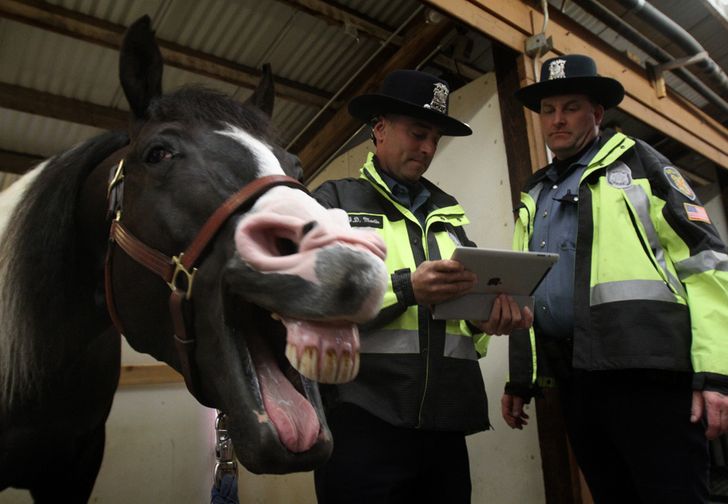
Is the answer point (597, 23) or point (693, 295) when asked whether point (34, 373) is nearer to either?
point (693, 295)

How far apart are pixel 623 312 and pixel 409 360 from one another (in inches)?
25.6

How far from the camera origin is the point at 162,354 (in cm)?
96

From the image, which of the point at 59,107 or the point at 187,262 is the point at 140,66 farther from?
the point at 59,107

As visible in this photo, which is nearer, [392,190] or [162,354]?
[162,354]

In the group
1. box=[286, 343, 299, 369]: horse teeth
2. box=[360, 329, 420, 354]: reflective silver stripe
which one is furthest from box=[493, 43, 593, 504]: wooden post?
box=[286, 343, 299, 369]: horse teeth

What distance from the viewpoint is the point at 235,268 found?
742 mm

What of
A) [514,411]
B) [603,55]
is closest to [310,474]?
[514,411]

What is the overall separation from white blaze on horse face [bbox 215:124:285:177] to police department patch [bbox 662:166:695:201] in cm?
125

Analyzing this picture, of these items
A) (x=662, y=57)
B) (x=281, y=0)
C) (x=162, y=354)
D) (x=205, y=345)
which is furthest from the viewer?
(x=662, y=57)

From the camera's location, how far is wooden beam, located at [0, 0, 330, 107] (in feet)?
7.48

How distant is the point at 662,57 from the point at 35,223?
3.78 meters

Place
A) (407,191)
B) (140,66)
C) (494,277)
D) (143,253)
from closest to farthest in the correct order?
(143,253)
(140,66)
(494,277)
(407,191)

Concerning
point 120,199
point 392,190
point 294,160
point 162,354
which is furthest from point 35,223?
point 392,190

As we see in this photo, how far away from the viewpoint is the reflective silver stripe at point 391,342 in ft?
4.59
